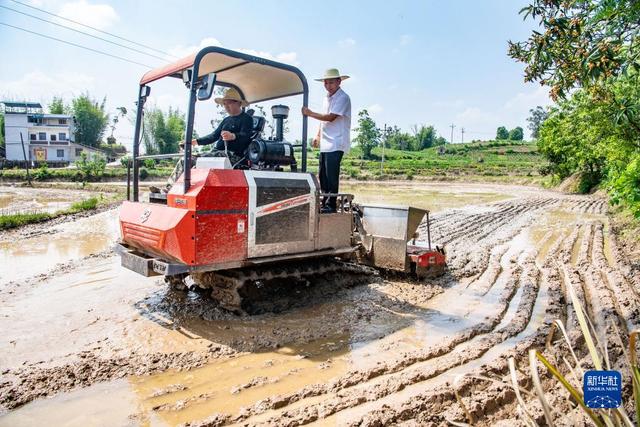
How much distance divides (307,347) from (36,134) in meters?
59.2

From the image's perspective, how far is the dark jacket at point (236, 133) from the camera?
532 cm

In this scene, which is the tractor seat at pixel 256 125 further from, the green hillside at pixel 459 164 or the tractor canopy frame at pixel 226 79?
the green hillside at pixel 459 164

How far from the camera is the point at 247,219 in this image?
461 centimetres

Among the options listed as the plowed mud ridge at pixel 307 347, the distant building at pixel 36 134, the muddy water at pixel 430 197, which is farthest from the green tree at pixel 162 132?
the plowed mud ridge at pixel 307 347

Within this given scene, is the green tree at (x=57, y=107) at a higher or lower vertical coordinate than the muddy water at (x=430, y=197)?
higher

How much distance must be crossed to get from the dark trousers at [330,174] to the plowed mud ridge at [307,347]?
3.44 feet

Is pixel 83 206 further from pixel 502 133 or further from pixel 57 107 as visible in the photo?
pixel 502 133

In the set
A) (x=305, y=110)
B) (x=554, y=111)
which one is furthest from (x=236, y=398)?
(x=554, y=111)

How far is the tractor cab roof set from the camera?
472 centimetres

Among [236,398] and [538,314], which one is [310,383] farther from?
[538,314]

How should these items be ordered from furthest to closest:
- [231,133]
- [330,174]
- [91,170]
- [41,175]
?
[91,170], [41,175], [330,174], [231,133]

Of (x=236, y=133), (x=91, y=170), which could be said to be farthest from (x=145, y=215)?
(x=91, y=170)

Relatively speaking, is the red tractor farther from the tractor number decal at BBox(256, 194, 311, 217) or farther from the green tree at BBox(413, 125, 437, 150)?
the green tree at BBox(413, 125, 437, 150)

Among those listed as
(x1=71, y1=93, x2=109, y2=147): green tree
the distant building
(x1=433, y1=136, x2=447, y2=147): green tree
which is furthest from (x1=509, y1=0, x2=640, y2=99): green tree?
(x1=433, y1=136, x2=447, y2=147): green tree
